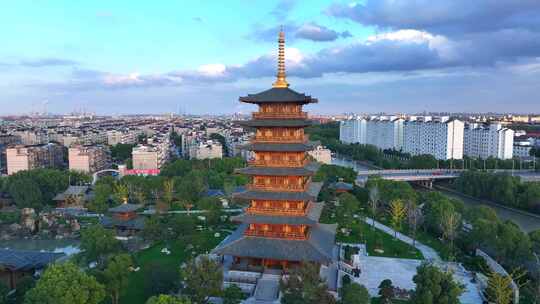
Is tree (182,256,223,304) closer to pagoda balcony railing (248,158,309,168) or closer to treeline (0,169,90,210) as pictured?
pagoda balcony railing (248,158,309,168)

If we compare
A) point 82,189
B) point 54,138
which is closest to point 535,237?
point 82,189

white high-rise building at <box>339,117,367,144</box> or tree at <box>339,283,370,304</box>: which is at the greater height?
white high-rise building at <box>339,117,367,144</box>

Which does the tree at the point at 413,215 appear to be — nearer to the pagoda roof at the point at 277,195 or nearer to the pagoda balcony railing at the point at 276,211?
the pagoda balcony railing at the point at 276,211

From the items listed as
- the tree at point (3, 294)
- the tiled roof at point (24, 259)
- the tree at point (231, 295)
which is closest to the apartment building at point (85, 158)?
the tiled roof at point (24, 259)

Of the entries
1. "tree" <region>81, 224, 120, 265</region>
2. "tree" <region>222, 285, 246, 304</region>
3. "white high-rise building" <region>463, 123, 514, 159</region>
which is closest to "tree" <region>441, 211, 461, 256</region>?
"tree" <region>222, 285, 246, 304</region>

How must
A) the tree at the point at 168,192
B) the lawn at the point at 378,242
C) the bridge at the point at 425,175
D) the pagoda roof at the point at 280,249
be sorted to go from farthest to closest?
the bridge at the point at 425,175 < the tree at the point at 168,192 < the lawn at the point at 378,242 < the pagoda roof at the point at 280,249

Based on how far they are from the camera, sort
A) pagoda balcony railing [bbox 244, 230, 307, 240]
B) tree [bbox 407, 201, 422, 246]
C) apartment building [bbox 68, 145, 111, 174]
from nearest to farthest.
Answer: pagoda balcony railing [bbox 244, 230, 307, 240] → tree [bbox 407, 201, 422, 246] → apartment building [bbox 68, 145, 111, 174]
